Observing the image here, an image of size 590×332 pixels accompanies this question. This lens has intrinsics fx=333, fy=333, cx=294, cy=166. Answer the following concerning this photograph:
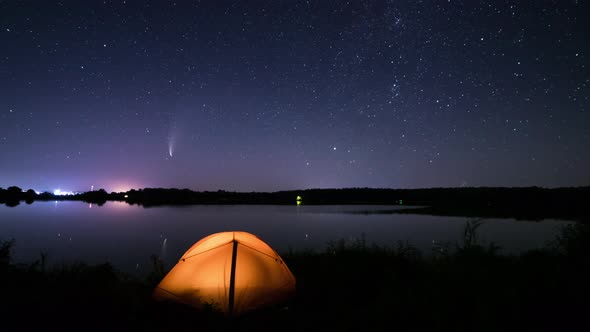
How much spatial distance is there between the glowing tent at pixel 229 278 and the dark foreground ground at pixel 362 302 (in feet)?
1.08

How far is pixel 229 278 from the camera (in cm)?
688

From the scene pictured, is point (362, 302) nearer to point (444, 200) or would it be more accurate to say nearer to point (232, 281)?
point (232, 281)

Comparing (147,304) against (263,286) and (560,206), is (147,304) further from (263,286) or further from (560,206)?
(560,206)

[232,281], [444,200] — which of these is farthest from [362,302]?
[444,200]

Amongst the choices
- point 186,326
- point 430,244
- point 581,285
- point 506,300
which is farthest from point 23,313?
point 430,244

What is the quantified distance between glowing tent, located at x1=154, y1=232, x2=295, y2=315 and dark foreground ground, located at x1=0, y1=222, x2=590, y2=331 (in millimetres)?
328

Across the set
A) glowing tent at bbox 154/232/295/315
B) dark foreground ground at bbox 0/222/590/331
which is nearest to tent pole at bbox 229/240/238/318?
Answer: glowing tent at bbox 154/232/295/315

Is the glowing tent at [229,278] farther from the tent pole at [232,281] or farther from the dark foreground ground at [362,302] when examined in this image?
the dark foreground ground at [362,302]

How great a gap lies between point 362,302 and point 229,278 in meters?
2.78

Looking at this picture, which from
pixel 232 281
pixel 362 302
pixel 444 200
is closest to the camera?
pixel 232 281

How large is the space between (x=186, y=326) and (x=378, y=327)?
125 inches

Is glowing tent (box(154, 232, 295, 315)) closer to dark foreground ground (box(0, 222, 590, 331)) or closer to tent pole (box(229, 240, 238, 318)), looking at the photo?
tent pole (box(229, 240, 238, 318))

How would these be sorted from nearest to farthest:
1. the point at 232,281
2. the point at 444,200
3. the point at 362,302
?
the point at 232,281 < the point at 362,302 < the point at 444,200

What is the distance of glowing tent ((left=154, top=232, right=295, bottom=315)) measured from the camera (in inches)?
265
